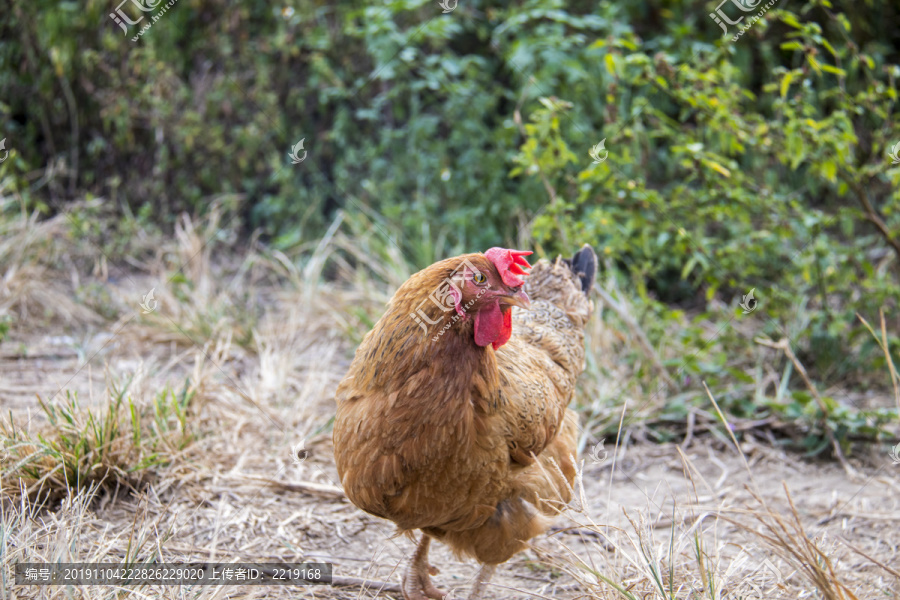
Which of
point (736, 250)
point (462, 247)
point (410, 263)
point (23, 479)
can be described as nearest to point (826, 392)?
point (736, 250)

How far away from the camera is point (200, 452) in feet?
11.0

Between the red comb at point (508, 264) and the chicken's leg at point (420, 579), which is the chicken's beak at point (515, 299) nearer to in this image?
the red comb at point (508, 264)

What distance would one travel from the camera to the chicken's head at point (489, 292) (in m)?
2.26

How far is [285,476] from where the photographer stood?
3.48 metres

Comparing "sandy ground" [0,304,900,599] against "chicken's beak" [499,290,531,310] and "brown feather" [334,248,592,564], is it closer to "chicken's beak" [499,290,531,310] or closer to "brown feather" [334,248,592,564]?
"brown feather" [334,248,592,564]

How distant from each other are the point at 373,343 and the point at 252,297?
3.11 meters

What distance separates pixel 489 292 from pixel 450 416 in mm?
449

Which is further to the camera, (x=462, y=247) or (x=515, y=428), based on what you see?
(x=462, y=247)

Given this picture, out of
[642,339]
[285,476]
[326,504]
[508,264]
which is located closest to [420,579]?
[326,504]

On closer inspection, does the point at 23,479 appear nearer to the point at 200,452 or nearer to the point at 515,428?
the point at 200,452

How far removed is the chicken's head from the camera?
7.43 feet

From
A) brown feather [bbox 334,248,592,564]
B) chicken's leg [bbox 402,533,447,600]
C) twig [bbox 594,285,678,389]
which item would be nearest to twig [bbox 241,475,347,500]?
chicken's leg [bbox 402,533,447,600]

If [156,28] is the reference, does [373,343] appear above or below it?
below

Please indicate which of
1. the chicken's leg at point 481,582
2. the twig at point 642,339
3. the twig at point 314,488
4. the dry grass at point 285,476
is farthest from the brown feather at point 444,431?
the twig at point 642,339
